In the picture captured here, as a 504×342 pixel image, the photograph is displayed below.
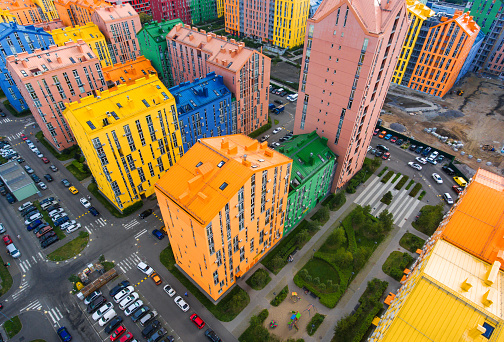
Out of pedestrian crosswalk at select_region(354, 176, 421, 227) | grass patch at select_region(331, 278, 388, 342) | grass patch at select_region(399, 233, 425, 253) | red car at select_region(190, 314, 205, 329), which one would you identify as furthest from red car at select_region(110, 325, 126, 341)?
grass patch at select_region(399, 233, 425, 253)

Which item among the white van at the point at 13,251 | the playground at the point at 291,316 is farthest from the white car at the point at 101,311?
the playground at the point at 291,316

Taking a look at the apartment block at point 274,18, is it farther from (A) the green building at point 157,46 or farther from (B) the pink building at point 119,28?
(B) the pink building at point 119,28

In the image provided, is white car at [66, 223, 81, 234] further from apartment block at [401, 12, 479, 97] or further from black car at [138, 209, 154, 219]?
apartment block at [401, 12, 479, 97]

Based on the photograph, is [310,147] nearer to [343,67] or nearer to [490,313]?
[343,67]

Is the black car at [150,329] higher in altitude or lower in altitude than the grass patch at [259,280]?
lower

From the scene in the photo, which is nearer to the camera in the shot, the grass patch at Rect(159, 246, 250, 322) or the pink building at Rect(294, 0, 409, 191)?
the pink building at Rect(294, 0, 409, 191)

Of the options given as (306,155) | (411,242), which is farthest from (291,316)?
(411,242)

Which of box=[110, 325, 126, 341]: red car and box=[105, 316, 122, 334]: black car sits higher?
box=[110, 325, 126, 341]: red car

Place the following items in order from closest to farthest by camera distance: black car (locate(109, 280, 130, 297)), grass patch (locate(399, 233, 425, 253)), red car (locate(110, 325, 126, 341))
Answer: red car (locate(110, 325, 126, 341)) → black car (locate(109, 280, 130, 297)) → grass patch (locate(399, 233, 425, 253))
